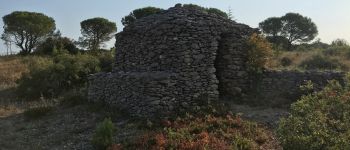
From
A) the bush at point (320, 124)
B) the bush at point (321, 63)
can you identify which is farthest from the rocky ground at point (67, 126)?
the bush at point (321, 63)

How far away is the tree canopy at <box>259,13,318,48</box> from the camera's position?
47.2m

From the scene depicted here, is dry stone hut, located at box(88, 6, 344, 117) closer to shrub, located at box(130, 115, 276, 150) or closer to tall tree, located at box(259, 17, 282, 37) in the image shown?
shrub, located at box(130, 115, 276, 150)

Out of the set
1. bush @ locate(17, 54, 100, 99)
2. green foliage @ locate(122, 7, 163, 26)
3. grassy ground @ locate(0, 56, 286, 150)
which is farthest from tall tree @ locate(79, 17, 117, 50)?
grassy ground @ locate(0, 56, 286, 150)

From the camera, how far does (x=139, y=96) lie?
558 inches

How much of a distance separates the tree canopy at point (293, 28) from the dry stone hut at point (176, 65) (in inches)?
1224

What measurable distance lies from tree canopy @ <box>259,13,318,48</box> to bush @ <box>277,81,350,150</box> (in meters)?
39.2

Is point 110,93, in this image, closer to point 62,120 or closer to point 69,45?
point 62,120

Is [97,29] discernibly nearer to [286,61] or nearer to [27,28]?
[27,28]

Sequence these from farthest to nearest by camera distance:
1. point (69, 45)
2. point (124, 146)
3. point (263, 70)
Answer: point (69, 45) < point (263, 70) < point (124, 146)

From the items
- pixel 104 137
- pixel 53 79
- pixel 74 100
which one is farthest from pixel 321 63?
pixel 104 137

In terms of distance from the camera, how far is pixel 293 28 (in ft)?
157

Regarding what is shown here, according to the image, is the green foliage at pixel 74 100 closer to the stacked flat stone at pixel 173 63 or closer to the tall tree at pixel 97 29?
the stacked flat stone at pixel 173 63

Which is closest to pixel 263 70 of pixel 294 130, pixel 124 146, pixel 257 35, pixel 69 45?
pixel 257 35

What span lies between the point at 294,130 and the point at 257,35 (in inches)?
367
